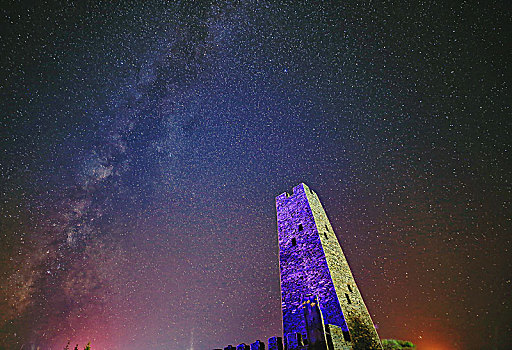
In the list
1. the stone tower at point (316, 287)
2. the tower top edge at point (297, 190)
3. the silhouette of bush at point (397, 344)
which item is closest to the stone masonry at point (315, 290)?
the stone tower at point (316, 287)

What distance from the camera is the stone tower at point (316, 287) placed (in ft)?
28.8

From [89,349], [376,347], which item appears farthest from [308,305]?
[89,349]

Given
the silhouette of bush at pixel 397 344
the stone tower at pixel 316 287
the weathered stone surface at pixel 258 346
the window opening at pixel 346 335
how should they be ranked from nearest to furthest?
the weathered stone surface at pixel 258 346 < the stone tower at pixel 316 287 < the window opening at pixel 346 335 < the silhouette of bush at pixel 397 344

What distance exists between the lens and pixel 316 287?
11969 mm

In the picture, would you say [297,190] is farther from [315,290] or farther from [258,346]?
[258,346]

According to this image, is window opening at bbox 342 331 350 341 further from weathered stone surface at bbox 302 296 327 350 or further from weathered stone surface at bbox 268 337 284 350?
weathered stone surface at bbox 302 296 327 350

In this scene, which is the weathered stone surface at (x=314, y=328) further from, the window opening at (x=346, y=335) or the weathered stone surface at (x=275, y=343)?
the window opening at (x=346, y=335)

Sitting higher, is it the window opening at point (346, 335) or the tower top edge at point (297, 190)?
the tower top edge at point (297, 190)

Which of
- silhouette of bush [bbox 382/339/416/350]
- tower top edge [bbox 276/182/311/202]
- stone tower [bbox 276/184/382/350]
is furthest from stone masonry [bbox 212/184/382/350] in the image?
silhouette of bush [bbox 382/339/416/350]

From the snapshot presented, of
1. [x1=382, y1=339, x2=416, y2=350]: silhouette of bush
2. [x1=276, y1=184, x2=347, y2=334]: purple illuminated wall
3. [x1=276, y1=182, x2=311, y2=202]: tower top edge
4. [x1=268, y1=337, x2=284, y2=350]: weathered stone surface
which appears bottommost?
[x1=268, y1=337, x2=284, y2=350]: weathered stone surface

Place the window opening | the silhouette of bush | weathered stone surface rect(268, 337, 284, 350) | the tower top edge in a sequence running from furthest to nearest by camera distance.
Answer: the tower top edge < the silhouette of bush < the window opening < weathered stone surface rect(268, 337, 284, 350)

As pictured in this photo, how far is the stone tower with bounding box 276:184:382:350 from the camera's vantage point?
8.77 metres

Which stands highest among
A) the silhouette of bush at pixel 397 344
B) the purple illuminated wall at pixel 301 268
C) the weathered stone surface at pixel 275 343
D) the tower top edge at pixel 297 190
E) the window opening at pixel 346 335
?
the tower top edge at pixel 297 190

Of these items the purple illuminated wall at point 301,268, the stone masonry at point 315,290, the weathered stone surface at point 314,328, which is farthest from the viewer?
the purple illuminated wall at point 301,268
